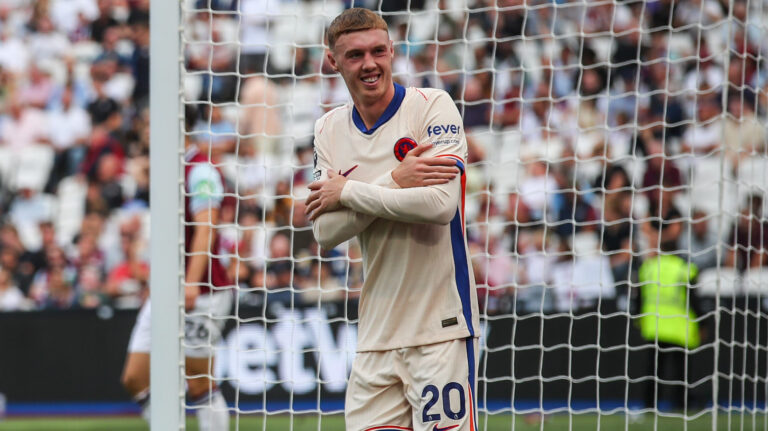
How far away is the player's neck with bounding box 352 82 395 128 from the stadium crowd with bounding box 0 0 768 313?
193 inches

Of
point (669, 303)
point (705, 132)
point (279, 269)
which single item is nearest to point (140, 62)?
point (279, 269)

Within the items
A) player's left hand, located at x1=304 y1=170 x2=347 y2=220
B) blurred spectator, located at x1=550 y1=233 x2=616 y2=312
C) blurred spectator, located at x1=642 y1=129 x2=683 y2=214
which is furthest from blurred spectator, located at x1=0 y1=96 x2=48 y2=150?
player's left hand, located at x1=304 y1=170 x2=347 y2=220

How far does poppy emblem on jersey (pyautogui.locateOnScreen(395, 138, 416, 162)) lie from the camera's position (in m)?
3.53

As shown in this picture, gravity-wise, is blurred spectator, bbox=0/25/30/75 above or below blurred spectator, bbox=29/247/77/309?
above

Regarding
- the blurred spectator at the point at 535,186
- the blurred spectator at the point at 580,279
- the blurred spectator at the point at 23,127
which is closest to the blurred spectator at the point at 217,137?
the blurred spectator at the point at 23,127

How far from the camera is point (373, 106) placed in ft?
11.6

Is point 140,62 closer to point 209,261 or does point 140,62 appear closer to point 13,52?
point 13,52

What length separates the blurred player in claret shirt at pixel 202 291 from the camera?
17.1 ft

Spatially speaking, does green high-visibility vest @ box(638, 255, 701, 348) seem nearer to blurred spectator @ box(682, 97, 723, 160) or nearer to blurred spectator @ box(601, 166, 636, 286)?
blurred spectator @ box(601, 166, 636, 286)

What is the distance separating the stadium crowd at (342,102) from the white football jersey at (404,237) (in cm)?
477

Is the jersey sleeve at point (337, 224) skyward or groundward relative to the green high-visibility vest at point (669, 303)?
skyward

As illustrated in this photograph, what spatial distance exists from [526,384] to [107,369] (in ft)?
11.7

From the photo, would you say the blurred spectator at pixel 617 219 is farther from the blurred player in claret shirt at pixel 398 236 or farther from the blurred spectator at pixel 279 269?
the blurred player in claret shirt at pixel 398 236

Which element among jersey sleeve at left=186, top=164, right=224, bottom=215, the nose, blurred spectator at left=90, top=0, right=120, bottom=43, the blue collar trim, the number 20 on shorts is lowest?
the number 20 on shorts
